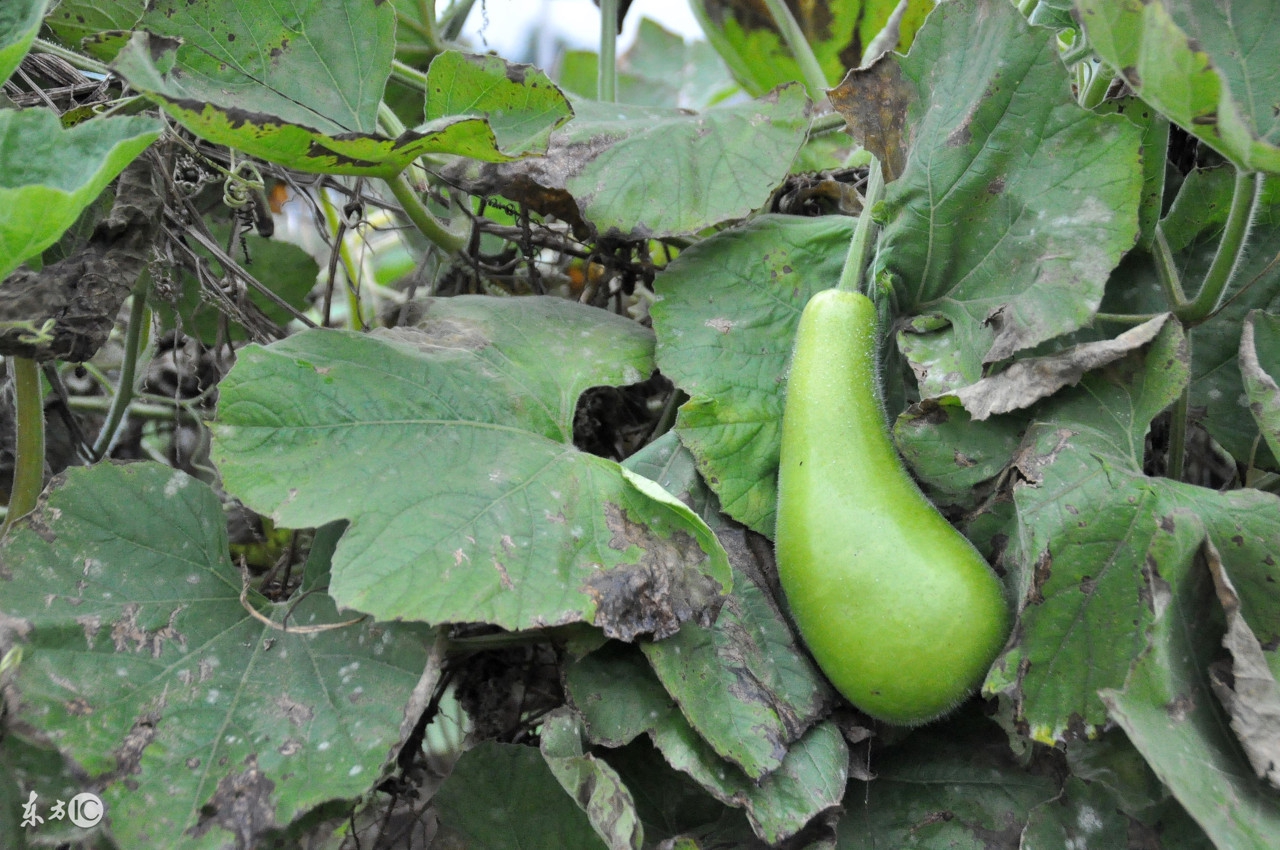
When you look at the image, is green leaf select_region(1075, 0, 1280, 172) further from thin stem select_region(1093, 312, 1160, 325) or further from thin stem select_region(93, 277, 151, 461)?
thin stem select_region(93, 277, 151, 461)

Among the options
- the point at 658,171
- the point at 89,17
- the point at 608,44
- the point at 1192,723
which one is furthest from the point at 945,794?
the point at 89,17

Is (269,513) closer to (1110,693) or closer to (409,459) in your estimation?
(409,459)

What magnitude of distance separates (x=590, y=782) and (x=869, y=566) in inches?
11.8

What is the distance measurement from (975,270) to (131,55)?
30.4 inches

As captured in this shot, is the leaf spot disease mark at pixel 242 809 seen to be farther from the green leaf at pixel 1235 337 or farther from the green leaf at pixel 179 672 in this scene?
the green leaf at pixel 1235 337

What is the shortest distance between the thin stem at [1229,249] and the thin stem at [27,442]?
3.71 feet

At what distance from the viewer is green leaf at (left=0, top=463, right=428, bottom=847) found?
0.71 meters

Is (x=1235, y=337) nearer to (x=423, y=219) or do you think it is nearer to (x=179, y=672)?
(x=423, y=219)

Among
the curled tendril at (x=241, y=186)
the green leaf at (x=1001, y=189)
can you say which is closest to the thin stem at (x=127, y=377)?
the curled tendril at (x=241, y=186)

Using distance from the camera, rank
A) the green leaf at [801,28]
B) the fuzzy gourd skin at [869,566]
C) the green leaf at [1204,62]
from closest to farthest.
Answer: the green leaf at [1204,62] → the fuzzy gourd skin at [869,566] → the green leaf at [801,28]

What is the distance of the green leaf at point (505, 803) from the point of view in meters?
0.87

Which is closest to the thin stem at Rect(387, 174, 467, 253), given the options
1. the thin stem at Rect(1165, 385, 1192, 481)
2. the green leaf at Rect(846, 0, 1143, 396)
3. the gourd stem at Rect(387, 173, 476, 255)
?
the gourd stem at Rect(387, 173, 476, 255)

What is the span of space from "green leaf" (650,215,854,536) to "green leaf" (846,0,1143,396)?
12cm

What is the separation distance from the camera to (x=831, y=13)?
1351 millimetres
